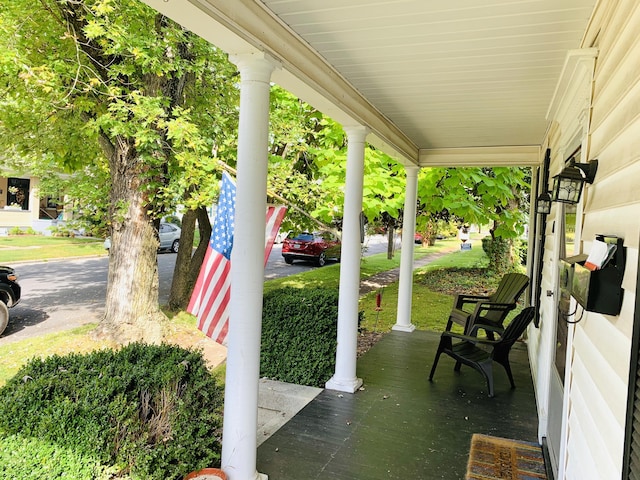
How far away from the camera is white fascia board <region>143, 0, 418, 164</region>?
6.92 ft

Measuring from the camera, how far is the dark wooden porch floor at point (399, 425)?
2889mm

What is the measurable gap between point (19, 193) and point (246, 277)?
22.8m

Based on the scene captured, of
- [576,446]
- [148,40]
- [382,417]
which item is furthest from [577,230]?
[148,40]

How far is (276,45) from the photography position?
8.54 feet

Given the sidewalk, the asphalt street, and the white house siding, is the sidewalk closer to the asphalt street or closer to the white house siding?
the white house siding

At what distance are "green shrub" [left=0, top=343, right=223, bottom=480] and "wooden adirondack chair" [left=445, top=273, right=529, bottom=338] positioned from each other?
322 centimetres

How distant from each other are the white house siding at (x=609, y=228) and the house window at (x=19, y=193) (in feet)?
78.9

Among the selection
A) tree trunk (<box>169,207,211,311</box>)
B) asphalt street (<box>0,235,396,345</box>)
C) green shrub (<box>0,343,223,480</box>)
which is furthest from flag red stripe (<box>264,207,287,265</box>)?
asphalt street (<box>0,235,396,345</box>)

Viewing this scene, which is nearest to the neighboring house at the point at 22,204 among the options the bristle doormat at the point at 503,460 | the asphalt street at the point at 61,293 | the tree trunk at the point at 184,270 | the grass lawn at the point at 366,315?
the grass lawn at the point at 366,315

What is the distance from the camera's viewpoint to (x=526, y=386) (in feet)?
14.9

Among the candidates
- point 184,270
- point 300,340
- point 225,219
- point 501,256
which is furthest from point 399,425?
point 501,256

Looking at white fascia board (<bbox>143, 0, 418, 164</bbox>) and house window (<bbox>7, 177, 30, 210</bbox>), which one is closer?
white fascia board (<bbox>143, 0, 418, 164</bbox>)

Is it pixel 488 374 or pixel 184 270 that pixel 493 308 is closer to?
pixel 488 374

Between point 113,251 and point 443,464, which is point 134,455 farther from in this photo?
point 113,251
